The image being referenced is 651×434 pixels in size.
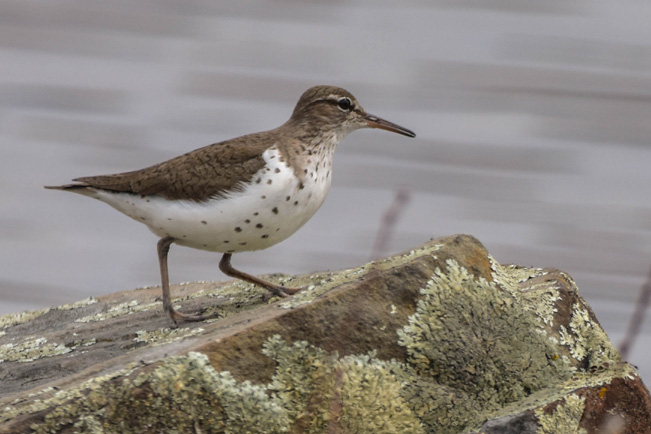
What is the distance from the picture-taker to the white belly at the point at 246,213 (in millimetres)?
5332

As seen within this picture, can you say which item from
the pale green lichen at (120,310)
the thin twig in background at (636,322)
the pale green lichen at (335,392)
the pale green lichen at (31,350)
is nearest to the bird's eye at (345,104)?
the pale green lichen at (120,310)

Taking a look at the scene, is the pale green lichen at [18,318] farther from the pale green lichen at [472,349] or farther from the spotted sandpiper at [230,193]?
the pale green lichen at [472,349]

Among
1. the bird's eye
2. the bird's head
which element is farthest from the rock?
the bird's eye

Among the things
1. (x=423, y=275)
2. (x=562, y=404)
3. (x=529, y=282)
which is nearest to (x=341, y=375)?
(x=423, y=275)

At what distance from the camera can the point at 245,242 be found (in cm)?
545

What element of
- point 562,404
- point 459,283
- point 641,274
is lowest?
point 641,274

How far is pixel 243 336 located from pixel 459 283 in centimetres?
106

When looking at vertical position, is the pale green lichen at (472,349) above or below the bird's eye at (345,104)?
below

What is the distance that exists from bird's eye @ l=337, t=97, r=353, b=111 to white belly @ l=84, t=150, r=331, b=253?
945mm

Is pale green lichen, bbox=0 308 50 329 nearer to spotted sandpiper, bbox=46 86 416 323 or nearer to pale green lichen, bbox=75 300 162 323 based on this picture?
pale green lichen, bbox=75 300 162 323

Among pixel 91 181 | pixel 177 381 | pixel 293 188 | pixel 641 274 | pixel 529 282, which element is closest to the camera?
pixel 177 381

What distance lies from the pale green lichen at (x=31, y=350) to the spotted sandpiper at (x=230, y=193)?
628 mm

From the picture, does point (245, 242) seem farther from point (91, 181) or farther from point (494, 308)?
point (494, 308)

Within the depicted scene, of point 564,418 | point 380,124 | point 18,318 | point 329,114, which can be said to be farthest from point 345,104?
point 564,418
